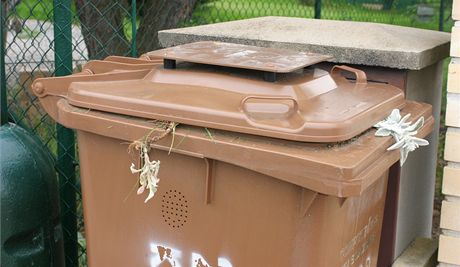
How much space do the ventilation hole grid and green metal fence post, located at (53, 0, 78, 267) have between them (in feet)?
3.83

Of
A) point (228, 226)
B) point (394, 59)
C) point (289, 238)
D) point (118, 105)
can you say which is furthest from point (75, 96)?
point (394, 59)

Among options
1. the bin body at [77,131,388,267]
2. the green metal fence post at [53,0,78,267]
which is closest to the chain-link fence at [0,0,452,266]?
the green metal fence post at [53,0,78,267]

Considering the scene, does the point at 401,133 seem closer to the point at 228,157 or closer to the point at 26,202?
the point at 228,157

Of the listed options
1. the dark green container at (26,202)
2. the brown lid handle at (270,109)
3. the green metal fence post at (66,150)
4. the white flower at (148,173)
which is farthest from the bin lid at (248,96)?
the green metal fence post at (66,150)

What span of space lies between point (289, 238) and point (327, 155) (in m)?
0.32

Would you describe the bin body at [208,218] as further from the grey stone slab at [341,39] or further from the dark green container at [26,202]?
the grey stone slab at [341,39]

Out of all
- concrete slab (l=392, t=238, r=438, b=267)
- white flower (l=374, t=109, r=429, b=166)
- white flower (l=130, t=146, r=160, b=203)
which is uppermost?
white flower (l=374, t=109, r=429, b=166)

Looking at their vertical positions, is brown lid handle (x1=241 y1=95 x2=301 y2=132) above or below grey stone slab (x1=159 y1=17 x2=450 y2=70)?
below

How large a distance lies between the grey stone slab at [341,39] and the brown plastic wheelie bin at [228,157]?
1.18ft

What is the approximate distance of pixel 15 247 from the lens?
2865mm

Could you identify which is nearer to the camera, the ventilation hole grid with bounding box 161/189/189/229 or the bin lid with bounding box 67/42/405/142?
the bin lid with bounding box 67/42/405/142

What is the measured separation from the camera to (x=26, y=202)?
2857 millimetres

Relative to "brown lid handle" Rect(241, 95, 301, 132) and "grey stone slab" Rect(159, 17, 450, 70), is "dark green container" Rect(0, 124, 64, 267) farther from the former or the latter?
"brown lid handle" Rect(241, 95, 301, 132)

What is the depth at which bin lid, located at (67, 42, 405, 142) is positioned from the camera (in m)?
2.17
